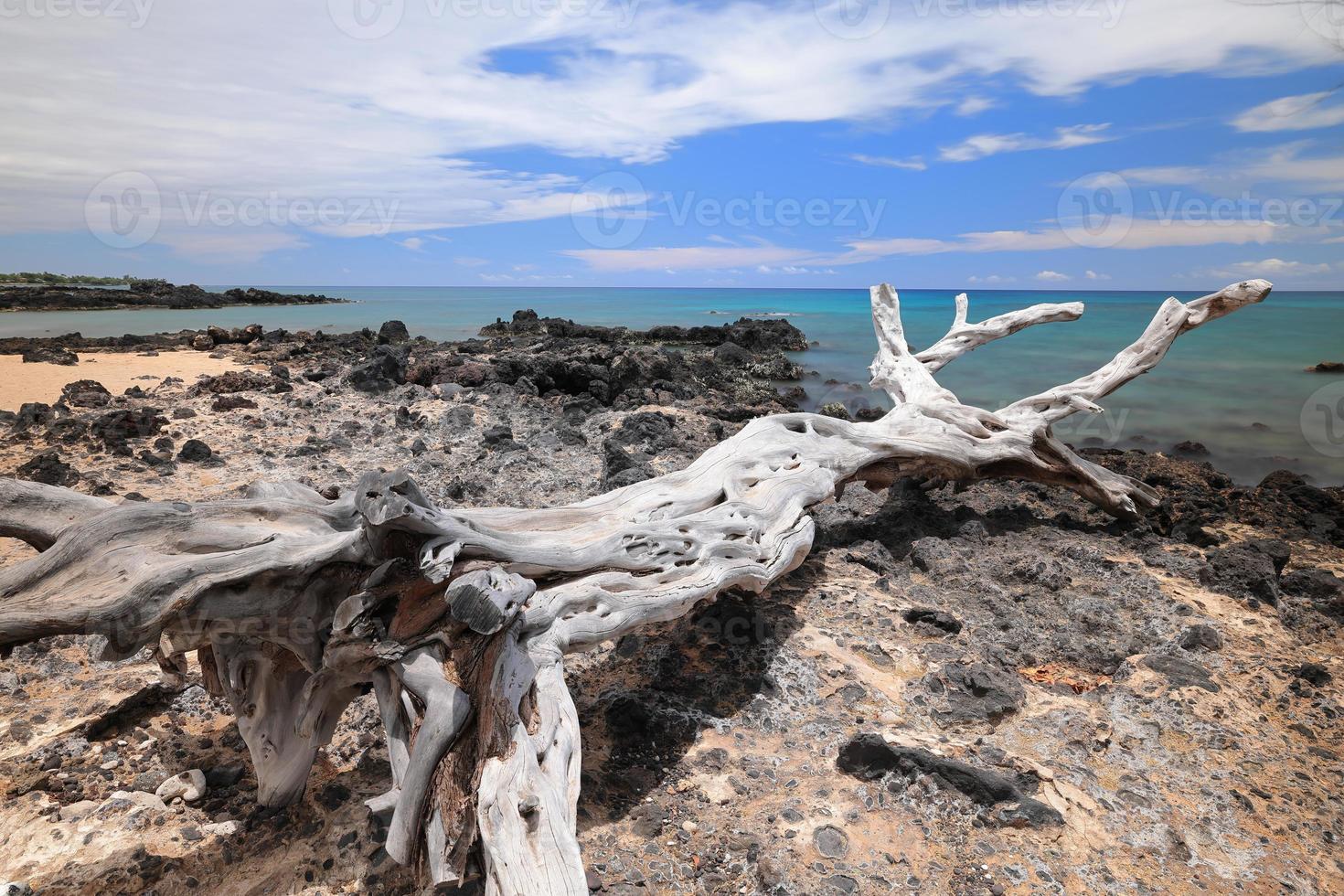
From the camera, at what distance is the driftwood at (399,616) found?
9.57 ft

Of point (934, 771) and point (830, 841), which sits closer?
point (830, 841)

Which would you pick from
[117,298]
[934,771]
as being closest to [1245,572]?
[934,771]

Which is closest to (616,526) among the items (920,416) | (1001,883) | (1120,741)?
(1001,883)

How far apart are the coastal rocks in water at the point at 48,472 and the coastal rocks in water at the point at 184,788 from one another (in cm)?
444

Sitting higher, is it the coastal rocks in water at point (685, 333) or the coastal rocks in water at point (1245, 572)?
the coastal rocks in water at point (685, 333)

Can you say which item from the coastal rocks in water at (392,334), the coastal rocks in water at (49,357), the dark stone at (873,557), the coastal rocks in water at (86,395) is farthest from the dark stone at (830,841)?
the coastal rocks in water at (392,334)

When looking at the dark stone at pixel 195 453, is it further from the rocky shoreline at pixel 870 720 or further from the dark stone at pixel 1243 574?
the dark stone at pixel 1243 574

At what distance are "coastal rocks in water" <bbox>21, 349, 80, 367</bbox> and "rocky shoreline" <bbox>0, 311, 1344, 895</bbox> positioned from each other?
5830 mm

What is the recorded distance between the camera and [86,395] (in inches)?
367

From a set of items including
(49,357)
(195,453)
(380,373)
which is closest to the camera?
(195,453)

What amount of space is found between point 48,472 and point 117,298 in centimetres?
3595

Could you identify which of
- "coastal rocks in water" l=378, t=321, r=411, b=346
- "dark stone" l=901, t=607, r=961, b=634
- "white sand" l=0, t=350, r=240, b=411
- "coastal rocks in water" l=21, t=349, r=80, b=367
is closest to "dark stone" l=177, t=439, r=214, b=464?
"white sand" l=0, t=350, r=240, b=411

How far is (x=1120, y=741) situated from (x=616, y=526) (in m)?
3.04

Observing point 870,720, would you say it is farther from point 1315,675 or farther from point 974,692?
point 1315,675
